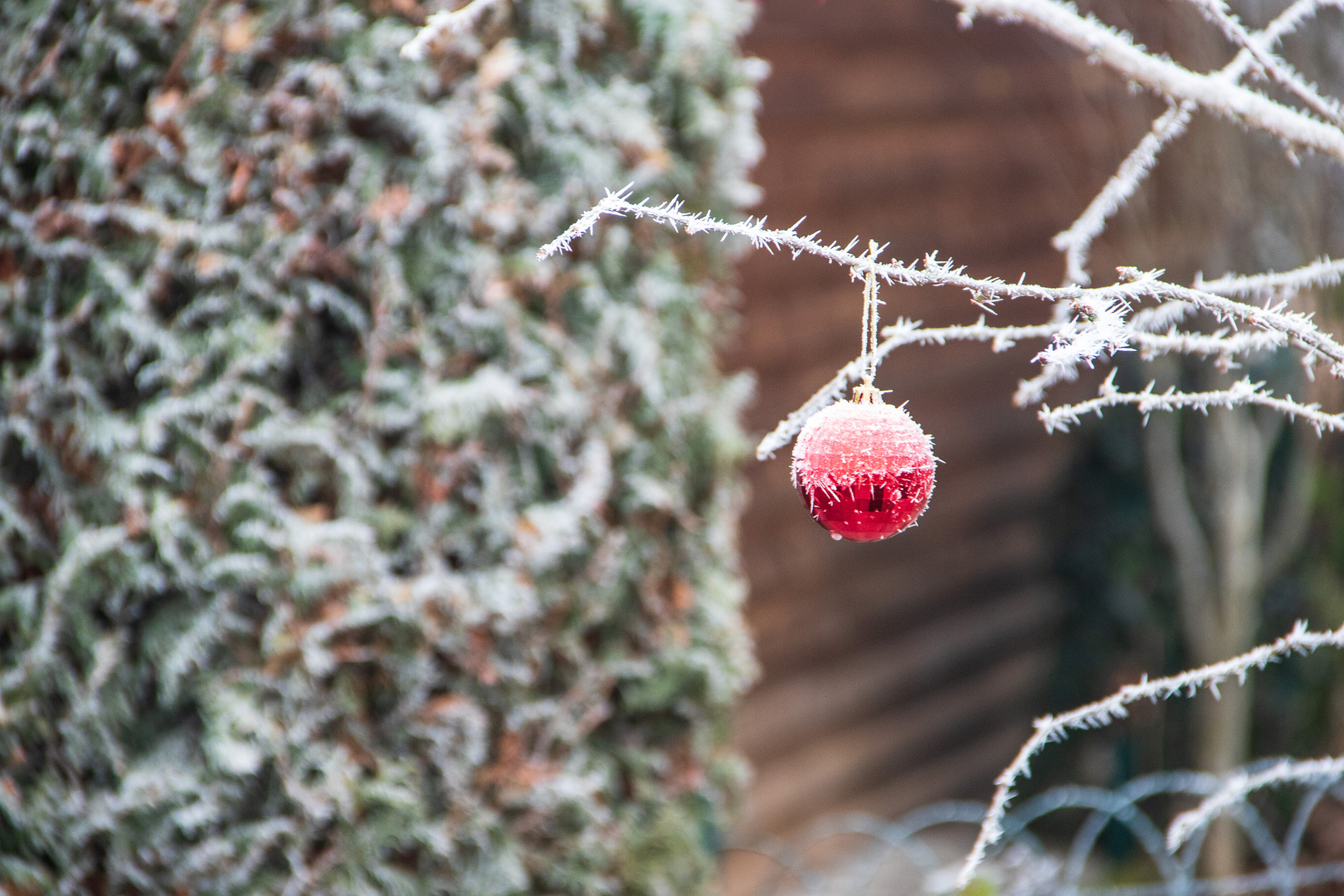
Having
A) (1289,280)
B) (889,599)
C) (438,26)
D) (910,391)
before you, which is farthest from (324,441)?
(889,599)

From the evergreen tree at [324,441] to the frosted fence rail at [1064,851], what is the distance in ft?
2.75

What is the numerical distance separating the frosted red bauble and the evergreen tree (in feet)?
2.21

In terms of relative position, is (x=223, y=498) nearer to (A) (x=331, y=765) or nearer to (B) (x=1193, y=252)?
(A) (x=331, y=765)

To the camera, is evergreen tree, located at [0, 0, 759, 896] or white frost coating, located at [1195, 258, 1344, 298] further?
evergreen tree, located at [0, 0, 759, 896]

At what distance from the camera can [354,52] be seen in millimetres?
1438

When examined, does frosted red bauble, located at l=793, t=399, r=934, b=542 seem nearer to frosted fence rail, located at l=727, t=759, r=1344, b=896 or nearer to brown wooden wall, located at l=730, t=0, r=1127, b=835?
frosted fence rail, located at l=727, t=759, r=1344, b=896

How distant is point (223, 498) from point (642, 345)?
643 millimetres

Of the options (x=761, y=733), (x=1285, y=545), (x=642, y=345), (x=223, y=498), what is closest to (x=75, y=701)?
(x=223, y=498)

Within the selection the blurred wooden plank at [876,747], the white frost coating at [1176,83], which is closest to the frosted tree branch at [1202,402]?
the white frost coating at [1176,83]

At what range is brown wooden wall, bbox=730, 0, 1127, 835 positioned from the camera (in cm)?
326

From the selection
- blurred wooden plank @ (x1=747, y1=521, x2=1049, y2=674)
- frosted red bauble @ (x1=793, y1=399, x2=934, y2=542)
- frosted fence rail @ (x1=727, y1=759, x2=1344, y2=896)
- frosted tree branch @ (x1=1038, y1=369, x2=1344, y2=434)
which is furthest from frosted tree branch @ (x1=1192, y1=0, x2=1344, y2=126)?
blurred wooden plank @ (x1=747, y1=521, x2=1049, y2=674)

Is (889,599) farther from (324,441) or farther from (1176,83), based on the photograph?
(1176,83)

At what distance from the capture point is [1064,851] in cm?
393

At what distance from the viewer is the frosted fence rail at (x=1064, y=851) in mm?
1931
